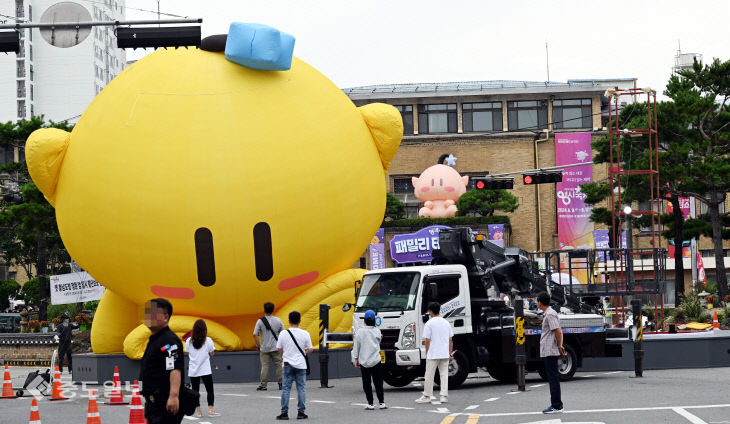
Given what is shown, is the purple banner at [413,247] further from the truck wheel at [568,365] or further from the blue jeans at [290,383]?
the blue jeans at [290,383]

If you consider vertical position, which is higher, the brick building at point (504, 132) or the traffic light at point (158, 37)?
the brick building at point (504, 132)

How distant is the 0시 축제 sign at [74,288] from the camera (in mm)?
28562

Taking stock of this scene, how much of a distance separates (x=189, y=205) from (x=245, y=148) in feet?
5.00

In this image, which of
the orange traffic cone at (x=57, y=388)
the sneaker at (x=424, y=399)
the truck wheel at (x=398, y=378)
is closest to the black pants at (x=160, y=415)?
the sneaker at (x=424, y=399)

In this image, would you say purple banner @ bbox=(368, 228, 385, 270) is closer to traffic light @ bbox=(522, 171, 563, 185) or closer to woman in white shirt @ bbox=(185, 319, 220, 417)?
traffic light @ bbox=(522, 171, 563, 185)

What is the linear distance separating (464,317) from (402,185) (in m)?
49.8

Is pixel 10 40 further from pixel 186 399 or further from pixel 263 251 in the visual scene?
pixel 186 399

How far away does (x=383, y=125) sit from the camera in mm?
21688

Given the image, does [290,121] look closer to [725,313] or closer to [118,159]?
[118,159]

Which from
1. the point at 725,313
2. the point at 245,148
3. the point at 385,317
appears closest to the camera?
the point at 385,317

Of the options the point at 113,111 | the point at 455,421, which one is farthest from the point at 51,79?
the point at 455,421

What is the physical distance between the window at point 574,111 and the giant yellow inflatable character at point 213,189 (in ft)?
157

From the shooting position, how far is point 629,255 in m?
22.0

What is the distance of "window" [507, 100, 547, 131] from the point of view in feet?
220
